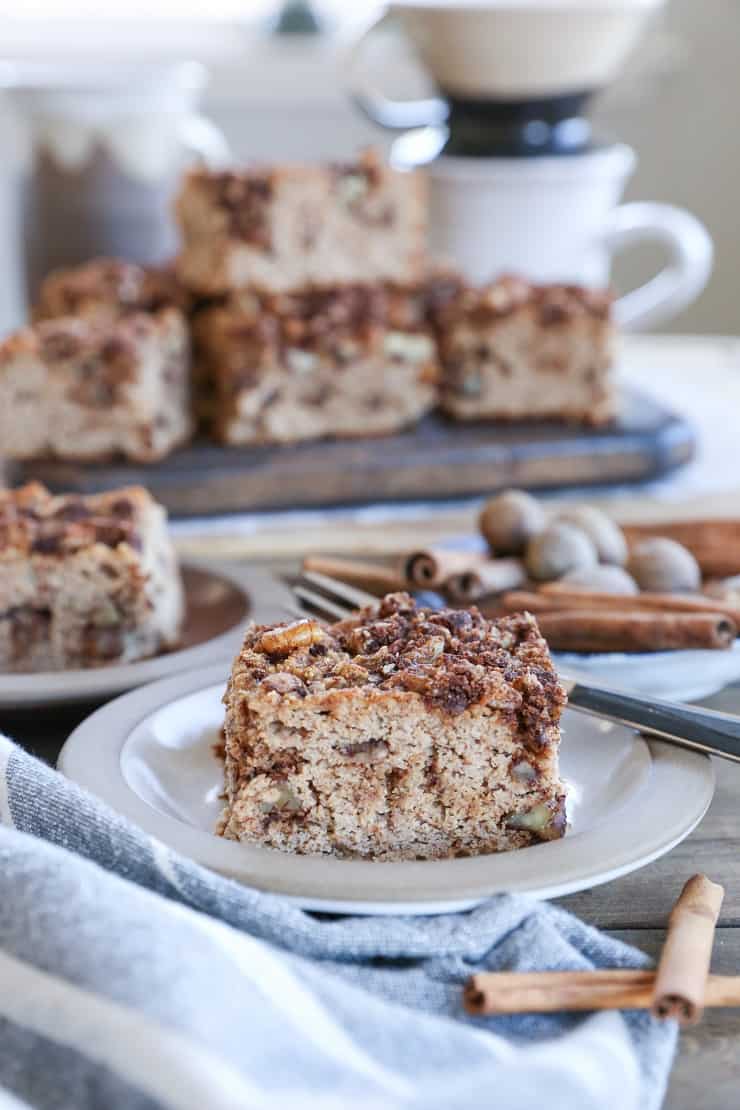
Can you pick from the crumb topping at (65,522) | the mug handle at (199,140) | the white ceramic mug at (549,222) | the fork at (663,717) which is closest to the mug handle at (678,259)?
the white ceramic mug at (549,222)

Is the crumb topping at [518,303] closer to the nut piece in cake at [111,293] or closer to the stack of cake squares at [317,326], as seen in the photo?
the stack of cake squares at [317,326]

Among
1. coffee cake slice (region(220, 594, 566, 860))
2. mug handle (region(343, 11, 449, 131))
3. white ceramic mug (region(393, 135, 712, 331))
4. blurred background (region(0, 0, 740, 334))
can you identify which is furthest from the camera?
blurred background (region(0, 0, 740, 334))

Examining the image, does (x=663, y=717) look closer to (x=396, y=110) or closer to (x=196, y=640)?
(x=196, y=640)

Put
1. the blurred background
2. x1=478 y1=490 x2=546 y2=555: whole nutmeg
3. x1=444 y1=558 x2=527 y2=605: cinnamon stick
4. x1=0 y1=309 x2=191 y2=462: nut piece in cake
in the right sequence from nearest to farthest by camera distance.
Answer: x1=444 y1=558 x2=527 y2=605: cinnamon stick < x1=478 y1=490 x2=546 y2=555: whole nutmeg < x1=0 y1=309 x2=191 y2=462: nut piece in cake < the blurred background

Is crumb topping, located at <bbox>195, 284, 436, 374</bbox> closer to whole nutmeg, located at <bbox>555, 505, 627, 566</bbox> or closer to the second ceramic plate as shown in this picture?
whole nutmeg, located at <bbox>555, 505, 627, 566</bbox>

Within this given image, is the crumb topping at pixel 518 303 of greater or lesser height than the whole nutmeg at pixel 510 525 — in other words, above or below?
above

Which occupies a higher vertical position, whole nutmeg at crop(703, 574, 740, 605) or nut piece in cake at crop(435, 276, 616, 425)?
nut piece in cake at crop(435, 276, 616, 425)

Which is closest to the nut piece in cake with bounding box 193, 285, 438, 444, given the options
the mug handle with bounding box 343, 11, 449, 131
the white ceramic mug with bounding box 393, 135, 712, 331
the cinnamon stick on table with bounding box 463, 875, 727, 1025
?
the white ceramic mug with bounding box 393, 135, 712, 331
